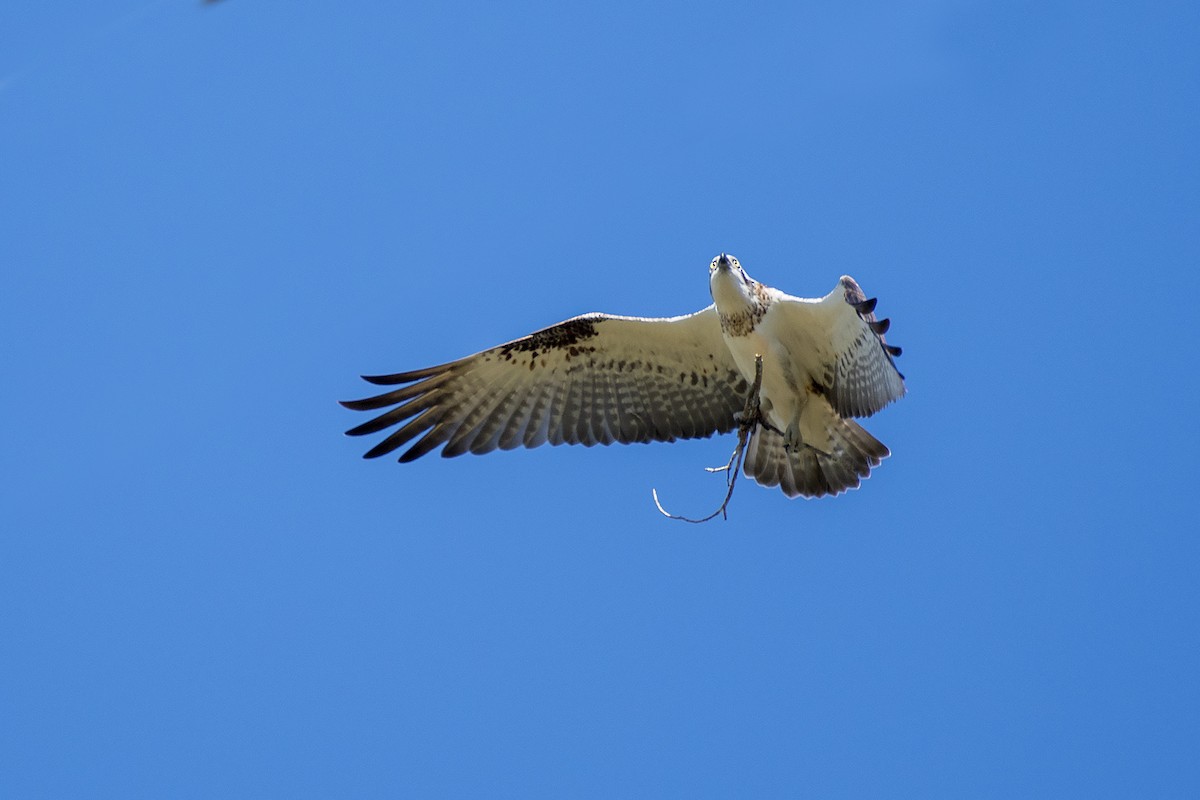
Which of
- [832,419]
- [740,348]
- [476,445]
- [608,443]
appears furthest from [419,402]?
[832,419]

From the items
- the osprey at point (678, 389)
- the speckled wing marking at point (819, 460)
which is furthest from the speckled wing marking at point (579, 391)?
the speckled wing marking at point (819, 460)

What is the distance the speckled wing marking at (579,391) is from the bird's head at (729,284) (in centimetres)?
63

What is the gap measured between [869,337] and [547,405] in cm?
282

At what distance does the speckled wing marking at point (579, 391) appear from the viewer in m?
10.2

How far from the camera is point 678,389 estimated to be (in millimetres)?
10586

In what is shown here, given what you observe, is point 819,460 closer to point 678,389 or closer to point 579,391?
point 678,389

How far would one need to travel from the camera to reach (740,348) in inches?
383

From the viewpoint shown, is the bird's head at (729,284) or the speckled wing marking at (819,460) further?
the speckled wing marking at (819,460)

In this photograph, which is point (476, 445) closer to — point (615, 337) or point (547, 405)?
point (547, 405)

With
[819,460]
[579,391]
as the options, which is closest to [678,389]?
[579,391]

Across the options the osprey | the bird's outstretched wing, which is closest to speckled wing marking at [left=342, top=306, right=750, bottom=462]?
the osprey

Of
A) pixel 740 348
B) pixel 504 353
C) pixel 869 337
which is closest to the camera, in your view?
pixel 869 337

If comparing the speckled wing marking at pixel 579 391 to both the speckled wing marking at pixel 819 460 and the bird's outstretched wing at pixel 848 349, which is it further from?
the bird's outstretched wing at pixel 848 349

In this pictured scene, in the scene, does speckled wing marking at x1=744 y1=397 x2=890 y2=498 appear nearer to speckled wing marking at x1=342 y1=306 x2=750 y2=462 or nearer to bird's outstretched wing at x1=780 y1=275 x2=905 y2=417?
bird's outstretched wing at x1=780 y1=275 x2=905 y2=417
